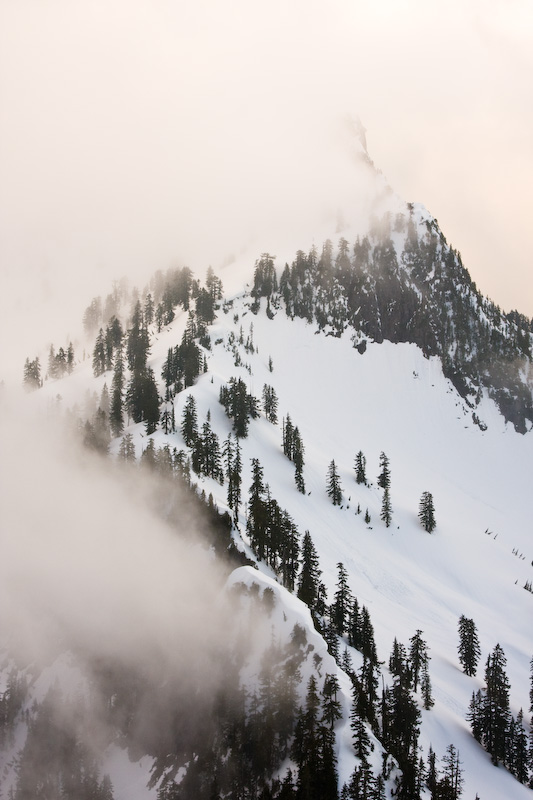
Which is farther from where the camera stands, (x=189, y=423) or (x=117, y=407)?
(x=117, y=407)

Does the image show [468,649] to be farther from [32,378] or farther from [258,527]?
[32,378]

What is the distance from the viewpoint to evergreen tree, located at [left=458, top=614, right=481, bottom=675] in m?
86.1

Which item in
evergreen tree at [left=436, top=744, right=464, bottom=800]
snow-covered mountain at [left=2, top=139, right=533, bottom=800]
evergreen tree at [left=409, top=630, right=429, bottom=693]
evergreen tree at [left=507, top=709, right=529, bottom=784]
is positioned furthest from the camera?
evergreen tree at [left=409, top=630, right=429, bottom=693]

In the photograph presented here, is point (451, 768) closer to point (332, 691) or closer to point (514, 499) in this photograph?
point (332, 691)

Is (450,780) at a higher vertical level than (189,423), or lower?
lower

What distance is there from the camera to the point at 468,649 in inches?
3398

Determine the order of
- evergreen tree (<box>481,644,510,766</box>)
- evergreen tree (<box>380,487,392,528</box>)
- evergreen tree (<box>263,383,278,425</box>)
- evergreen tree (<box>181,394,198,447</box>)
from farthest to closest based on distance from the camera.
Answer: evergreen tree (<box>263,383,278,425</box>) < evergreen tree (<box>380,487,392,528</box>) < evergreen tree (<box>181,394,198,447</box>) < evergreen tree (<box>481,644,510,766</box>)

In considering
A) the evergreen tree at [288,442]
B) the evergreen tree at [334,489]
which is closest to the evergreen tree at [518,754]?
the evergreen tree at [334,489]

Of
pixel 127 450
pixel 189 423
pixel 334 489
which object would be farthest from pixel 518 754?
pixel 189 423

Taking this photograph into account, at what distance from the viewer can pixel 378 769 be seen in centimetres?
5091

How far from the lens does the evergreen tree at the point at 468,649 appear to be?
8612 cm

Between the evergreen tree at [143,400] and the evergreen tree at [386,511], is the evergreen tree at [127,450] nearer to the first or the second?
the evergreen tree at [143,400]

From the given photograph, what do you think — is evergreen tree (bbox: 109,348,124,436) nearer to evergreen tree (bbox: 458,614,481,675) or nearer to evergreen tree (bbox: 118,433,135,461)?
evergreen tree (bbox: 118,433,135,461)

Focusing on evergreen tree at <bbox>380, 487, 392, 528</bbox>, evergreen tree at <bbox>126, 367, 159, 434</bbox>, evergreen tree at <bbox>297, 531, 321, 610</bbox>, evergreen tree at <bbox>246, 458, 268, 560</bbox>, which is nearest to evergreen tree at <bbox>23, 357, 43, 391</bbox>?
evergreen tree at <bbox>126, 367, 159, 434</bbox>
